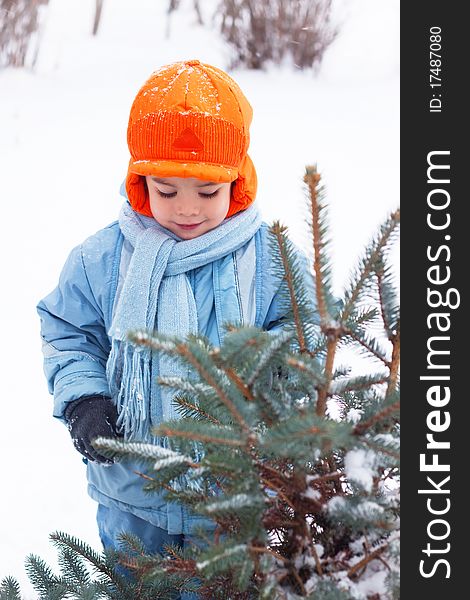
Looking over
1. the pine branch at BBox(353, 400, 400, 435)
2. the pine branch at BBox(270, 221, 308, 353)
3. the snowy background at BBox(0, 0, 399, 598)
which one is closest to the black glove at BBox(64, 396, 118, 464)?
the pine branch at BBox(270, 221, 308, 353)

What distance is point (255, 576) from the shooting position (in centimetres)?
104

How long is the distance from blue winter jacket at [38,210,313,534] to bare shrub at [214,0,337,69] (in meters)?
4.84

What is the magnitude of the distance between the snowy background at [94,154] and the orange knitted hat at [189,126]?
130cm

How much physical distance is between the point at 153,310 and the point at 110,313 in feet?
0.39

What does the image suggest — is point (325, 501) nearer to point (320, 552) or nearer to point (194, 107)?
point (320, 552)

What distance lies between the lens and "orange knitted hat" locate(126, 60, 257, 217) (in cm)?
139

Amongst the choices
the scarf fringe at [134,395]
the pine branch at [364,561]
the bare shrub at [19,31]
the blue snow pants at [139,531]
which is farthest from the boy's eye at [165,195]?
the bare shrub at [19,31]

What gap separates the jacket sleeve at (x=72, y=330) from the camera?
60.4 inches

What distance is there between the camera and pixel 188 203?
1.45m

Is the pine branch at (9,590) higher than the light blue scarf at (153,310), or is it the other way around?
the light blue scarf at (153,310)

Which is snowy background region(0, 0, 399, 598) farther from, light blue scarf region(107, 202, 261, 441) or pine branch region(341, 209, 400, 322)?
pine branch region(341, 209, 400, 322)

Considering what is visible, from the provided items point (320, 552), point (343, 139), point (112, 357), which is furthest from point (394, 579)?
point (343, 139)

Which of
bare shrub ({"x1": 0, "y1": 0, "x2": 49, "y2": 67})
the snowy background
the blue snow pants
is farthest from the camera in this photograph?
bare shrub ({"x1": 0, "y1": 0, "x2": 49, "y2": 67})

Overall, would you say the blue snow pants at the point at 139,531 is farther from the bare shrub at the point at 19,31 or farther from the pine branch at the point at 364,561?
the bare shrub at the point at 19,31
